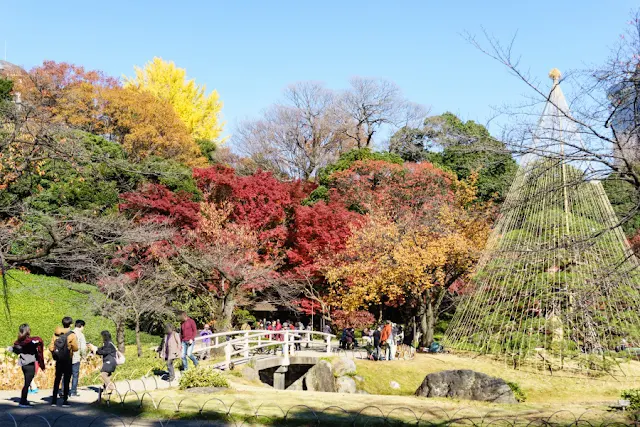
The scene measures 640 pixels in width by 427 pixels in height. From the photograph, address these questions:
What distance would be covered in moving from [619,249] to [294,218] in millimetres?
13972

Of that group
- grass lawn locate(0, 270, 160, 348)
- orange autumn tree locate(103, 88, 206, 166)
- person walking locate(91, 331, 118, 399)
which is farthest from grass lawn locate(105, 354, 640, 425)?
orange autumn tree locate(103, 88, 206, 166)

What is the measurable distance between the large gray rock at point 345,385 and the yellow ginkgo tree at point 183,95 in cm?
3450

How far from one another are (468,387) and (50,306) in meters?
16.7

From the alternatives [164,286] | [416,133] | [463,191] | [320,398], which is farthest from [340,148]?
[320,398]

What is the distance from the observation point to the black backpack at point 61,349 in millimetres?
9356

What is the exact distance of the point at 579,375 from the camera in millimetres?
16047

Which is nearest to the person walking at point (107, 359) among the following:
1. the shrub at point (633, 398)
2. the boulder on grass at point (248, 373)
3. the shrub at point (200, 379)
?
the shrub at point (200, 379)

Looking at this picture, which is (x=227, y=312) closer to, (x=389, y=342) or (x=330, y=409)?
(x=389, y=342)

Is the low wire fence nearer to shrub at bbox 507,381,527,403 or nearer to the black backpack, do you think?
the black backpack

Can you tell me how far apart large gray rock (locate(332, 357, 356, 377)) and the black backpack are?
10058 millimetres

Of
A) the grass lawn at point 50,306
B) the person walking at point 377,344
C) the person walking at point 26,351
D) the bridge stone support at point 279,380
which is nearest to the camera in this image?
the person walking at point 26,351

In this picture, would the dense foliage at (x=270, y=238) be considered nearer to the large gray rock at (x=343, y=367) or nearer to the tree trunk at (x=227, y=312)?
the tree trunk at (x=227, y=312)

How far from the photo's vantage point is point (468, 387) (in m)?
13.6

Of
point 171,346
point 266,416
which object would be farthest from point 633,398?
point 171,346
